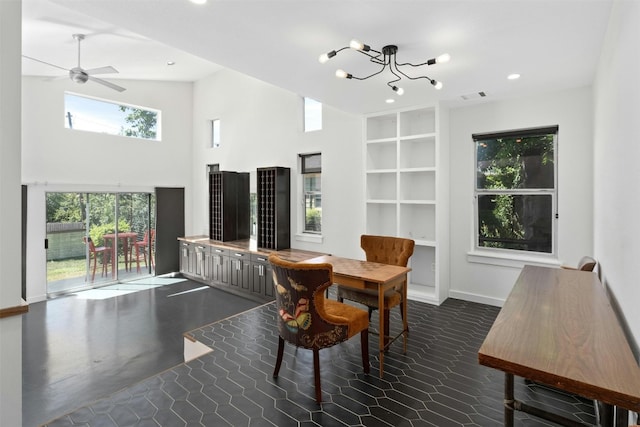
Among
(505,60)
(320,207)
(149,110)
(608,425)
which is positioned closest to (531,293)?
(608,425)

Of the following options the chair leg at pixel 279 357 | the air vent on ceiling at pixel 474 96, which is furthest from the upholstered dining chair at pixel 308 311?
the air vent on ceiling at pixel 474 96

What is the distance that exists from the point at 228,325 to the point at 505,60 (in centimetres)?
415

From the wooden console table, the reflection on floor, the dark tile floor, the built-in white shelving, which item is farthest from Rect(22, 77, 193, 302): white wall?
the wooden console table

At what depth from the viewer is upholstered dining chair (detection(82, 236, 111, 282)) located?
255 inches

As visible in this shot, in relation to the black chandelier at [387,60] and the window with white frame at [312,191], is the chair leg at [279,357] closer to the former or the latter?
the black chandelier at [387,60]

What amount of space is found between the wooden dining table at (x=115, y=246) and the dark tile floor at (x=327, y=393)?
480cm

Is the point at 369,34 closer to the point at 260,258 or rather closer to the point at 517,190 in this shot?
the point at 517,190

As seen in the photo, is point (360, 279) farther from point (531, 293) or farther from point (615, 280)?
point (615, 280)

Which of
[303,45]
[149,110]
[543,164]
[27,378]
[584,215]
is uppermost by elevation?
[149,110]

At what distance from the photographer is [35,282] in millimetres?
5676

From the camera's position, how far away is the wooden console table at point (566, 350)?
42.6 inches

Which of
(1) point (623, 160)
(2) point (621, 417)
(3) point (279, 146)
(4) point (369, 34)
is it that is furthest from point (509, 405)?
(3) point (279, 146)

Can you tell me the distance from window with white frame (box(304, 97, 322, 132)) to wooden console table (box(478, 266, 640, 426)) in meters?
4.56

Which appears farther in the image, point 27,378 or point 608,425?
point 27,378
